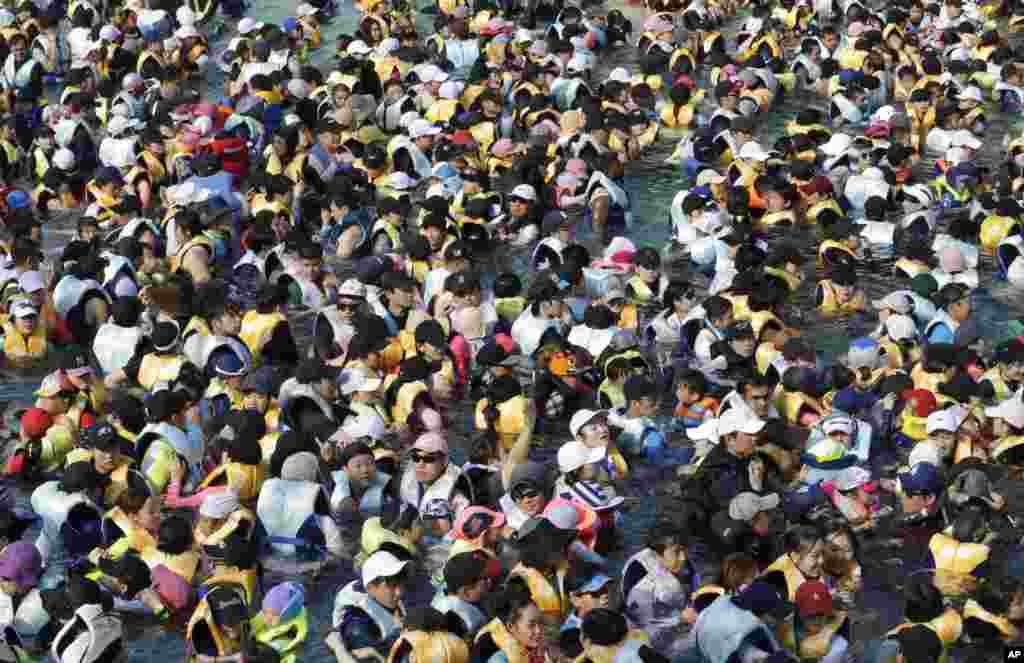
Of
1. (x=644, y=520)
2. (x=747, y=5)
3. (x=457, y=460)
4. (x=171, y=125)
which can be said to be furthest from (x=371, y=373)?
(x=747, y=5)

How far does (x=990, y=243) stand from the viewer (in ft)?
86.4

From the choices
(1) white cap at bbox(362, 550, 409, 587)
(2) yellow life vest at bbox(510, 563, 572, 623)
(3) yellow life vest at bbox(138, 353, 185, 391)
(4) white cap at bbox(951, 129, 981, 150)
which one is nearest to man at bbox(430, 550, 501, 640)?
(2) yellow life vest at bbox(510, 563, 572, 623)

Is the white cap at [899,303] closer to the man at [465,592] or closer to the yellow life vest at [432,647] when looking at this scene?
the man at [465,592]

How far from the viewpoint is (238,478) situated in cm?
1934

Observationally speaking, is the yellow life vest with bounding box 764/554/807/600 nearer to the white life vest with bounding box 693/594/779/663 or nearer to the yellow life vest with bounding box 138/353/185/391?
the white life vest with bounding box 693/594/779/663

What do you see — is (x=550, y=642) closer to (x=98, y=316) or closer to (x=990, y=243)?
(x=98, y=316)

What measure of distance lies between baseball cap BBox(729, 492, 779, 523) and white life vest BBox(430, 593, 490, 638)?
326 centimetres

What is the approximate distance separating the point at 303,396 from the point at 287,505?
7.88ft

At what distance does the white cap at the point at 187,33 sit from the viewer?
36.8m

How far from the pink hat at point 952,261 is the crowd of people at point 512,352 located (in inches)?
1.3

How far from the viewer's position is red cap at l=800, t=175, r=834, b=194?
27.4 metres

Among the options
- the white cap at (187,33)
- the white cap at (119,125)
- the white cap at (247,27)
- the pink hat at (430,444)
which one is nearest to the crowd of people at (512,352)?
the pink hat at (430,444)

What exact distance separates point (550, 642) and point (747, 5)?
1027 inches

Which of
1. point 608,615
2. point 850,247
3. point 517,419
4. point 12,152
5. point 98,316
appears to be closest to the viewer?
point 608,615
